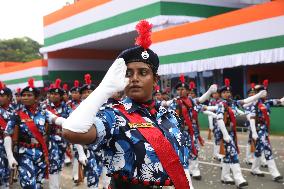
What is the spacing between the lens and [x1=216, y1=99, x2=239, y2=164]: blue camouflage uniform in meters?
7.85

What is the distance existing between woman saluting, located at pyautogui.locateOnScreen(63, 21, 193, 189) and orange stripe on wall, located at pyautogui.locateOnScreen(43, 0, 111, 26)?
22231 millimetres

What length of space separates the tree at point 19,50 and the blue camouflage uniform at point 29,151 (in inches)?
2336

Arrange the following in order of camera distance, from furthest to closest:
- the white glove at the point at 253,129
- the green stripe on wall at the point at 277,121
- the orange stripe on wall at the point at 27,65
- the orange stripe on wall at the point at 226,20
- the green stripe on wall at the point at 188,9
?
1. the orange stripe on wall at the point at 27,65
2. the green stripe on wall at the point at 188,9
3. the green stripe on wall at the point at 277,121
4. the orange stripe on wall at the point at 226,20
5. the white glove at the point at 253,129

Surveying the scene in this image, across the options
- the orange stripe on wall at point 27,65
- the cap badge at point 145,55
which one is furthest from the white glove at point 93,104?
the orange stripe on wall at point 27,65

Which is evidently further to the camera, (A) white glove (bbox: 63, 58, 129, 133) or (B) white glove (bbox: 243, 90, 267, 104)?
(B) white glove (bbox: 243, 90, 267, 104)

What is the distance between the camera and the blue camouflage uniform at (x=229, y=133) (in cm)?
785

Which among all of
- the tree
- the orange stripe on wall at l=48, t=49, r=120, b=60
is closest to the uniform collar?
the orange stripe on wall at l=48, t=49, r=120, b=60

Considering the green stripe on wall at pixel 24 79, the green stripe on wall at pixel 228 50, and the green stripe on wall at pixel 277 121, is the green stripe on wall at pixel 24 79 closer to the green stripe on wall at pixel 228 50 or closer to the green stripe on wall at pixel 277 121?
the green stripe on wall at pixel 228 50

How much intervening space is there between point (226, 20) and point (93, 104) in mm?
16053

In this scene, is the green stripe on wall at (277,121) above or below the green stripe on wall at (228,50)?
below

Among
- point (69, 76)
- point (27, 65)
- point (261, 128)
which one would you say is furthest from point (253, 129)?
point (27, 65)

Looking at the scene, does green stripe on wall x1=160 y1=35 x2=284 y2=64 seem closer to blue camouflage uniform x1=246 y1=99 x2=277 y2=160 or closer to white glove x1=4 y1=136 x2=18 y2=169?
blue camouflage uniform x1=246 y1=99 x2=277 y2=160

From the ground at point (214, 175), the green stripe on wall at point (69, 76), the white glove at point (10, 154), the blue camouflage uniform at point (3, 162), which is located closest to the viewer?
the white glove at point (10, 154)

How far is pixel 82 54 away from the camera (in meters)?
32.0
